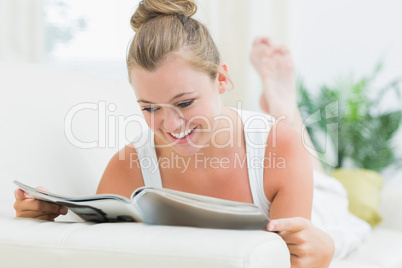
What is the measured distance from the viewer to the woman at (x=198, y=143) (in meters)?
1.18

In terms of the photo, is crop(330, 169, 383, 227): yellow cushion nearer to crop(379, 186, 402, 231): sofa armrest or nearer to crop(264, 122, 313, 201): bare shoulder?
crop(379, 186, 402, 231): sofa armrest

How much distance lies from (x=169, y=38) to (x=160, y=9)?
0.10 metres

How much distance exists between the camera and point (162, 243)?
87cm

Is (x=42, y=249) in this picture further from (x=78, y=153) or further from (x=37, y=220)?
(x=78, y=153)

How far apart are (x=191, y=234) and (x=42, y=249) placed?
279 millimetres

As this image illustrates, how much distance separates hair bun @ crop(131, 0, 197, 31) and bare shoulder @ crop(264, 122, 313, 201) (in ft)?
1.31

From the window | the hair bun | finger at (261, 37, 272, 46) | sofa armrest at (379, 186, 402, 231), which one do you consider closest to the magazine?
the hair bun

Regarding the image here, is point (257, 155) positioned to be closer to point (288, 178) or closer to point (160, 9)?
point (288, 178)

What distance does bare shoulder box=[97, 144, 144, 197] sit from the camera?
1492 mm

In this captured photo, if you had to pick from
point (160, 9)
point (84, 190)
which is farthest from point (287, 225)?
point (84, 190)

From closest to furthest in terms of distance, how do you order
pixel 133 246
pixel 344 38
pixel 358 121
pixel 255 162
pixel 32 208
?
pixel 133 246 < pixel 32 208 < pixel 255 162 < pixel 358 121 < pixel 344 38

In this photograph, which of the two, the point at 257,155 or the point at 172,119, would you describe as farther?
the point at 257,155

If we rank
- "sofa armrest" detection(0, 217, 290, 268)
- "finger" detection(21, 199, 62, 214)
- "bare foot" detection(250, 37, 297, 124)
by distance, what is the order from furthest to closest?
1. "bare foot" detection(250, 37, 297, 124)
2. "finger" detection(21, 199, 62, 214)
3. "sofa armrest" detection(0, 217, 290, 268)

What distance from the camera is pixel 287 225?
961 mm
